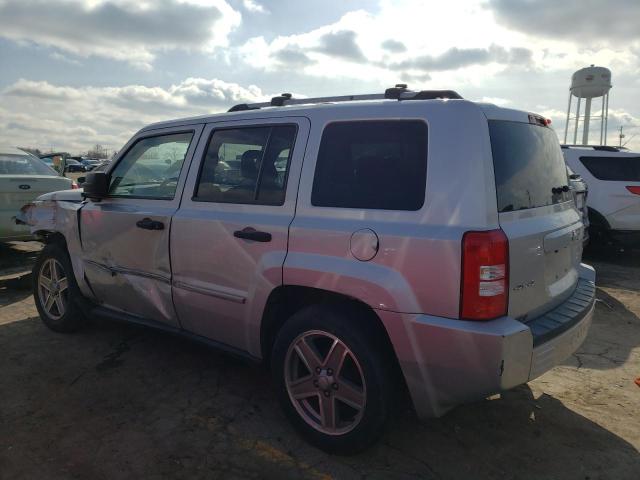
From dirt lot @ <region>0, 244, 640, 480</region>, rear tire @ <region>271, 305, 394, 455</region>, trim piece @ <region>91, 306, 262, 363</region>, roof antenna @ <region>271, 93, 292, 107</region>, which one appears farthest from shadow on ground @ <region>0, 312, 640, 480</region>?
roof antenna @ <region>271, 93, 292, 107</region>

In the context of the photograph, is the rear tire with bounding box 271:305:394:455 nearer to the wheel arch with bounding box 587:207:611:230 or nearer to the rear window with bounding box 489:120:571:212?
the rear window with bounding box 489:120:571:212

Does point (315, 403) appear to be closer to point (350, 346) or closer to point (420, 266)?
point (350, 346)

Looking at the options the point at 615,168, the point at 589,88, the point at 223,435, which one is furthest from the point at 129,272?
the point at 589,88

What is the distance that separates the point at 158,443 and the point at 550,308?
2.37 meters

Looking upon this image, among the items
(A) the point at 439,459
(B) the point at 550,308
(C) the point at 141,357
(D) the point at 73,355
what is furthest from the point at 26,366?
(B) the point at 550,308

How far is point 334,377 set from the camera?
9.05ft

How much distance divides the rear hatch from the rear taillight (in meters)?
0.08

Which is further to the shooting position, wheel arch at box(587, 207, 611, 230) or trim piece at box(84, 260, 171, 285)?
wheel arch at box(587, 207, 611, 230)

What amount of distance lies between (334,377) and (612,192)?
6.94m

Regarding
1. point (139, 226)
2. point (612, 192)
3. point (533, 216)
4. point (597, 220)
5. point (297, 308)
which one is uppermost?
point (533, 216)

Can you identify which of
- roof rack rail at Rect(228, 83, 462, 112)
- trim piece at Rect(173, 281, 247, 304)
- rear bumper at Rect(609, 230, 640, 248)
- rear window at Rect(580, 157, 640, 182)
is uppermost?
roof rack rail at Rect(228, 83, 462, 112)

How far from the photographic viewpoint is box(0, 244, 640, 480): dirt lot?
271cm

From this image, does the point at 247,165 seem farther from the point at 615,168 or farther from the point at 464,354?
the point at 615,168

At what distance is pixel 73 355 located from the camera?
421 cm
